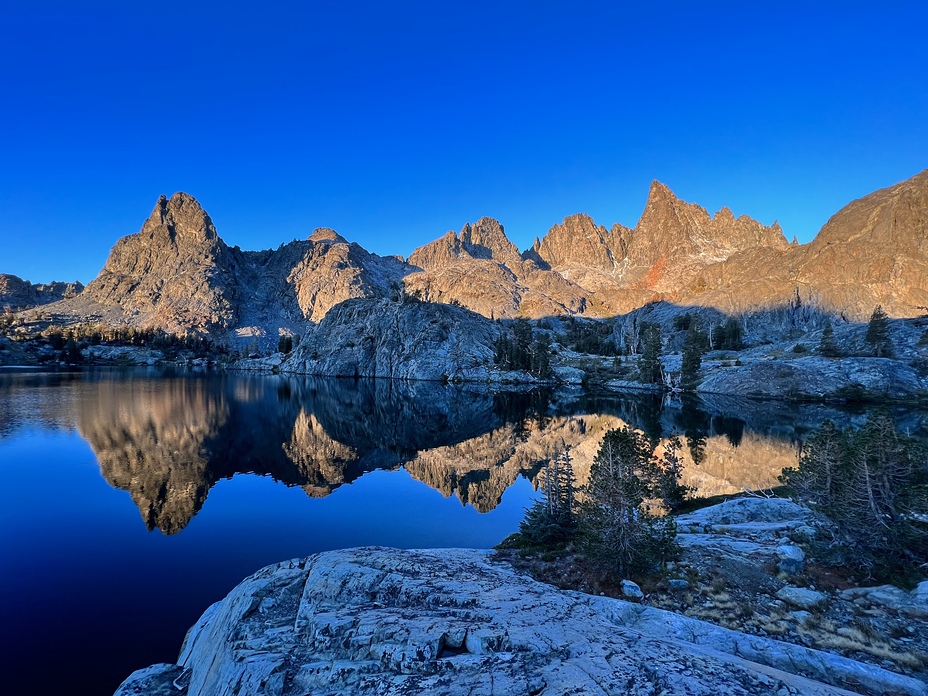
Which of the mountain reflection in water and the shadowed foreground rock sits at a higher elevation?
the shadowed foreground rock

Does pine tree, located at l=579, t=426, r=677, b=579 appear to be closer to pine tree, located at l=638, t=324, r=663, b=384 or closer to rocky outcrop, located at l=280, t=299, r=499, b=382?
pine tree, located at l=638, t=324, r=663, b=384

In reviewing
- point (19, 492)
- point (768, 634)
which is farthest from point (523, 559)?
point (19, 492)

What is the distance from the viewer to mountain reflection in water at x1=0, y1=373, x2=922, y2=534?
40.6 metres

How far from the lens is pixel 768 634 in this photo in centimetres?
1302

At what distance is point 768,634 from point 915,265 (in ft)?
864

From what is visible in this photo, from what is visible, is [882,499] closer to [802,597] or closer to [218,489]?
[802,597]

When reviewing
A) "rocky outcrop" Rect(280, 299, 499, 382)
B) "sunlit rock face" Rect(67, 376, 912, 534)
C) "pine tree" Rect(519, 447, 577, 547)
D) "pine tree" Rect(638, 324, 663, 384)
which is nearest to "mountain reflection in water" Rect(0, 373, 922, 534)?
"sunlit rock face" Rect(67, 376, 912, 534)

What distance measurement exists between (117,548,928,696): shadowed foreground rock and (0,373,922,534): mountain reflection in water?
71.1 ft

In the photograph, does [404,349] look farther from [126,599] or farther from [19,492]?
[126,599]

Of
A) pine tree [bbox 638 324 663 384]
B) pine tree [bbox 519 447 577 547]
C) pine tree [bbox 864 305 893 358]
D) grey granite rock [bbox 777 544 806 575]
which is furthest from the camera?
pine tree [bbox 638 324 663 384]

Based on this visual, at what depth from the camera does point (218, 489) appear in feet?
123

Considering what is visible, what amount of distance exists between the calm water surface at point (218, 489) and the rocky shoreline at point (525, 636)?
7642 mm

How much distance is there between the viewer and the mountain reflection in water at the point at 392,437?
4062 cm

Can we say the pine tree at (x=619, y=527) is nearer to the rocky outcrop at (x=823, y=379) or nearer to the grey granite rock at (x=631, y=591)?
the grey granite rock at (x=631, y=591)
